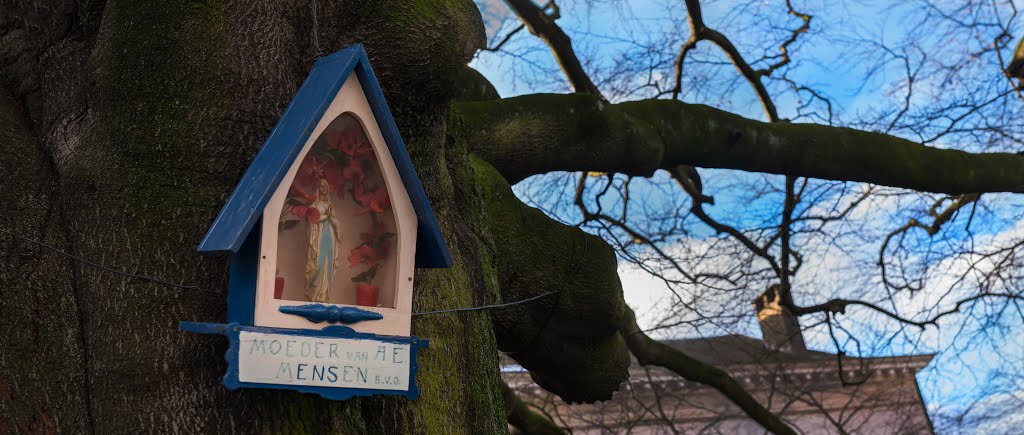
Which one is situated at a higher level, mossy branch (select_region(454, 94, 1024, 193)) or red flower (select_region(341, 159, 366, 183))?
mossy branch (select_region(454, 94, 1024, 193))

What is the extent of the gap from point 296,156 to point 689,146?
12.0 ft

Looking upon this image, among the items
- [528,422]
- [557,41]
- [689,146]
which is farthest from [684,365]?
[557,41]

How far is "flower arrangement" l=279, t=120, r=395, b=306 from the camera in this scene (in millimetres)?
2576

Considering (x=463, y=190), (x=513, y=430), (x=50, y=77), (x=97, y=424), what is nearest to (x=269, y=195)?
(x=97, y=424)

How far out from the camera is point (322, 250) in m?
2.54

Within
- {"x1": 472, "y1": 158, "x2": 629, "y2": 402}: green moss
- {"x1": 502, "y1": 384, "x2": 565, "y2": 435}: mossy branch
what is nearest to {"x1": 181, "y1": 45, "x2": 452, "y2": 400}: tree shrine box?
{"x1": 472, "y1": 158, "x2": 629, "y2": 402}: green moss

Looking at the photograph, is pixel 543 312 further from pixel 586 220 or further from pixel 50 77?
pixel 586 220

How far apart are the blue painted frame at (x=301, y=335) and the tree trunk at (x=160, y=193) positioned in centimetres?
21

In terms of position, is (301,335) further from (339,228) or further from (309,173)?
(309,173)

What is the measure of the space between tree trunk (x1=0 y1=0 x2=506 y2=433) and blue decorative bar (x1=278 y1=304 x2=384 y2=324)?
0.29m

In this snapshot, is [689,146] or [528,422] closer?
[689,146]

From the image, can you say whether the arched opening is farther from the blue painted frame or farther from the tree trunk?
the tree trunk

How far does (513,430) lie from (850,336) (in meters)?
2.71

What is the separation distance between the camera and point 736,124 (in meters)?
5.85
